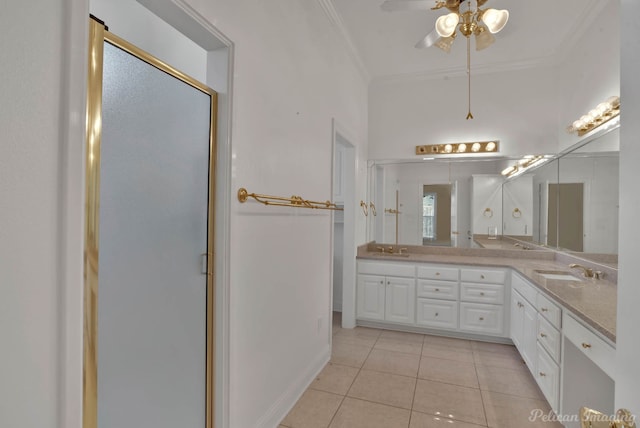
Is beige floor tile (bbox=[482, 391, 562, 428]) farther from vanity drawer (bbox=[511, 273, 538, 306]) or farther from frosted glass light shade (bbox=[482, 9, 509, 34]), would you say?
frosted glass light shade (bbox=[482, 9, 509, 34])

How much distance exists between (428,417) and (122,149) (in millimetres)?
2313

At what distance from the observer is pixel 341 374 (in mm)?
2754

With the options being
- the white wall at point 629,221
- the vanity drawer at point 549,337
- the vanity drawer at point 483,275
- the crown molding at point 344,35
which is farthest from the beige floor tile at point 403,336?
the white wall at point 629,221

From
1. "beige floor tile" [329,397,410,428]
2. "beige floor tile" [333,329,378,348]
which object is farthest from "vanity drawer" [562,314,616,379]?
"beige floor tile" [333,329,378,348]

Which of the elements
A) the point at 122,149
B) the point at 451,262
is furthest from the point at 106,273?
the point at 451,262

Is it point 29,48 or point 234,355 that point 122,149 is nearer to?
point 29,48

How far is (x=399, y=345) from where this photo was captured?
338cm

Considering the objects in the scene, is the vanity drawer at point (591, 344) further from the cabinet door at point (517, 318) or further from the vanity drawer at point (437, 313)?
the vanity drawer at point (437, 313)

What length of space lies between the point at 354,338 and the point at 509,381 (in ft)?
4.72

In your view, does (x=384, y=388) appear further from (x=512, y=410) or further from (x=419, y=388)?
(x=512, y=410)

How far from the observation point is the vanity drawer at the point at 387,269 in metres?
3.71

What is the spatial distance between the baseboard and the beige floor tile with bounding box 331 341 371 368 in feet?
0.64

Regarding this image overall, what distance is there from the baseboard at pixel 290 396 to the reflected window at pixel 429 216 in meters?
A: 2.05

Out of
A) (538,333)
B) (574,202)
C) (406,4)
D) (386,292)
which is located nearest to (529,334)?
(538,333)
